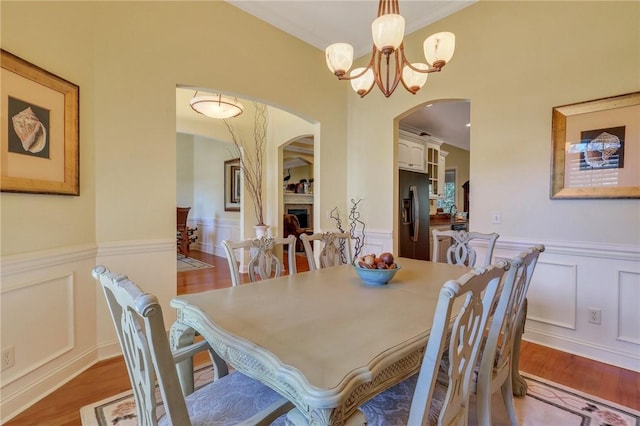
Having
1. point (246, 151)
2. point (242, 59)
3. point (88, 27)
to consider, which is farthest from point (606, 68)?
point (246, 151)

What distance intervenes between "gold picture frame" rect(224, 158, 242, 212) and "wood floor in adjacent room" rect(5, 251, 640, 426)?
434cm

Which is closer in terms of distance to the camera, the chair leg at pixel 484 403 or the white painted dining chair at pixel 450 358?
the white painted dining chair at pixel 450 358

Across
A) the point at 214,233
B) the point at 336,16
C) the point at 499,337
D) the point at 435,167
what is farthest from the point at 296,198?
the point at 499,337

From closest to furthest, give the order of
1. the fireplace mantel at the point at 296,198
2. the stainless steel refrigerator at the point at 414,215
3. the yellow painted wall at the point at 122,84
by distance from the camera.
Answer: the yellow painted wall at the point at 122,84
the stainless steel refrigerator at the point at 414,215
the fireplace mantel at the point at 296,198

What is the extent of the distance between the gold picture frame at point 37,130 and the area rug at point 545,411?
133 cm

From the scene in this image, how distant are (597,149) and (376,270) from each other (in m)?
2.07

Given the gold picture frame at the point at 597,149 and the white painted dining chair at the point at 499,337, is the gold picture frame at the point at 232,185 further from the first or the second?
the white painted dining chair at the point at 499,337

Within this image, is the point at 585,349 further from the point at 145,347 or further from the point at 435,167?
the point at 435,167

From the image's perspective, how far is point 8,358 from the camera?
167cm

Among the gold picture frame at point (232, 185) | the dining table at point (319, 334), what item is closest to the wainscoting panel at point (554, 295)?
the dining table at point (319, 334)

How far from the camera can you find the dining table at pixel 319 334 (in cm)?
79

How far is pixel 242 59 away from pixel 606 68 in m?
3.03

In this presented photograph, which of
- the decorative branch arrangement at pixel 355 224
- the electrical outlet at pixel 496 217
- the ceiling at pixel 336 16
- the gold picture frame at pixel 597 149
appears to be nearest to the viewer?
the gold picture frame at pixel 597 149

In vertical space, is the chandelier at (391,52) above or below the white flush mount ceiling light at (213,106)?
below
